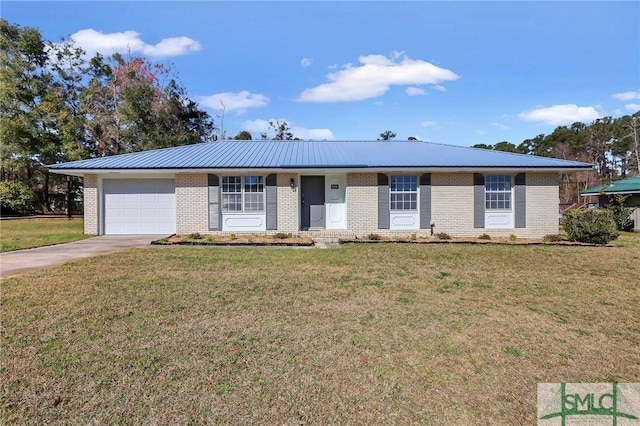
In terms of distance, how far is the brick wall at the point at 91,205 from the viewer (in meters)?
15.0

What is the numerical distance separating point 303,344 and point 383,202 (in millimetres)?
11074

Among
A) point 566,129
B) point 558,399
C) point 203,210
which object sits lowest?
point 558,399

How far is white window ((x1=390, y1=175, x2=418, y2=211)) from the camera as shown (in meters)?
14.8

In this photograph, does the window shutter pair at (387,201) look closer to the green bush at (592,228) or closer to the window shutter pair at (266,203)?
the window shutter pair at (266,203)

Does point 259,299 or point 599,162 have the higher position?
point 599,162

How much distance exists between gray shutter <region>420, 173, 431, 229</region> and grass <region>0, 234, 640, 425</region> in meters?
6.95

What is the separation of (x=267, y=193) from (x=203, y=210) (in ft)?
8.63

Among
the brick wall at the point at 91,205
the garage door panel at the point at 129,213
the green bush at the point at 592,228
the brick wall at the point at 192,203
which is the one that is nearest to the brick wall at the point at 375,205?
the brick wall at the point at 192,203

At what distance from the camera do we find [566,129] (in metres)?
53.2

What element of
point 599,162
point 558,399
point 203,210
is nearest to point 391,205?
point 203,210

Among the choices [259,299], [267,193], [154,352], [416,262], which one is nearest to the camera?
[154,352]

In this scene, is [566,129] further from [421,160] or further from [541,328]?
[541,328]

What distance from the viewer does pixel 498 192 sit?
14914 mm

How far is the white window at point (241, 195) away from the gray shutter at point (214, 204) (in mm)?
277
